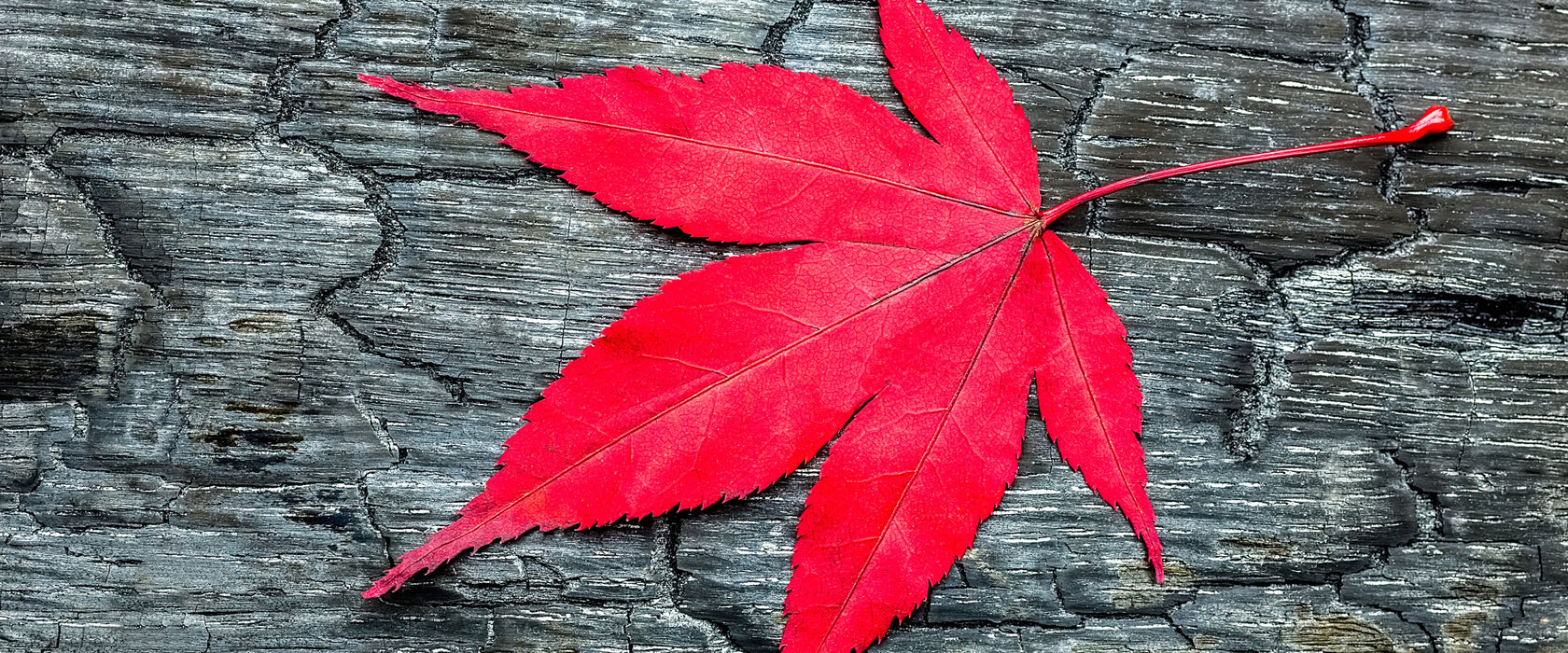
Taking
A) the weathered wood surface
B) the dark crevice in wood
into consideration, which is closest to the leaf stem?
the weathered wood surface

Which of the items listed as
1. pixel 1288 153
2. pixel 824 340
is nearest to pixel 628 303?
pixel 824 340

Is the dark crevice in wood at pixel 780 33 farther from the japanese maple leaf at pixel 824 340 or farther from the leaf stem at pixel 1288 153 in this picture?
the leaf stem at pixel 1288 153

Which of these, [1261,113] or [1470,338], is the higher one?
[1261,113]

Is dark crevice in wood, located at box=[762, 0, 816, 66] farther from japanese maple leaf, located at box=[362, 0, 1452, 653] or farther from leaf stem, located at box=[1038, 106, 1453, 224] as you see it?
leaf stem, located at box=[1038, 106, 1453, 224]

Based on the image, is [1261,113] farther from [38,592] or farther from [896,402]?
[38,592]

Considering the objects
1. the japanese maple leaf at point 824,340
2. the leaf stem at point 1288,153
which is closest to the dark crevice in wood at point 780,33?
the japanese maple leaf at point 824,340

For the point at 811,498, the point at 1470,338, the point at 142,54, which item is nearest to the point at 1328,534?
the point at 1470,338
